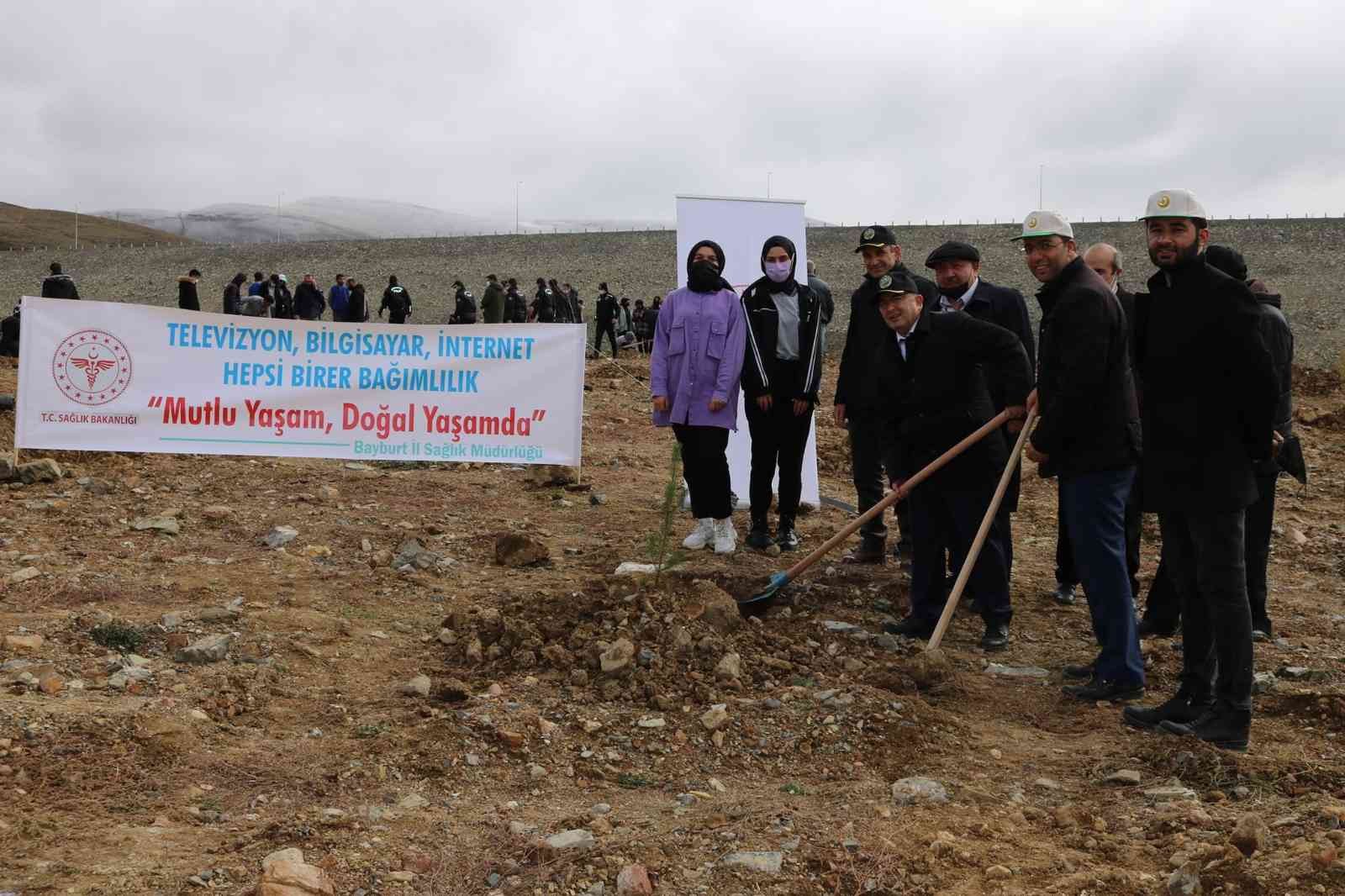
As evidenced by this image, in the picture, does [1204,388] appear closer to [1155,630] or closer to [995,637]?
[995,637]

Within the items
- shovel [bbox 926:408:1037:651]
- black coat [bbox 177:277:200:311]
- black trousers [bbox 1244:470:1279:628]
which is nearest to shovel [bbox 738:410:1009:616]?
shovel [bbox 926:408:1037:651]

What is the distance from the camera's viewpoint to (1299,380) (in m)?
19.2

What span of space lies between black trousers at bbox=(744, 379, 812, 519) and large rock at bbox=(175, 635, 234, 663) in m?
3.16

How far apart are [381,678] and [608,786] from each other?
1.37m

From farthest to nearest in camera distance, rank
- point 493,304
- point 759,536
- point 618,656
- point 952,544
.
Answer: point 493,304 < point 759,536 < point 952,544 < point 618,656

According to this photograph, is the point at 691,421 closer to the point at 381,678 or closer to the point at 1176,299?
the point at 381,678

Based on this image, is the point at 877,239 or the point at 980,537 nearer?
the point at 980,537

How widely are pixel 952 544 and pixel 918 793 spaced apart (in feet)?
6.79

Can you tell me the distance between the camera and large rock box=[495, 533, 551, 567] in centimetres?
677

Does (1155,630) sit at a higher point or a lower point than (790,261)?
lower

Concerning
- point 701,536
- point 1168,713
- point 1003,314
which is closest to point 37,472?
point 701,536

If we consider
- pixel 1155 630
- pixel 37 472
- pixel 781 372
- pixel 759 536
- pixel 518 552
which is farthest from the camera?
pixel 37 472

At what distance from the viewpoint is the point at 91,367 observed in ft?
27.3

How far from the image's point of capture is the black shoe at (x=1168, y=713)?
14.2 feet
